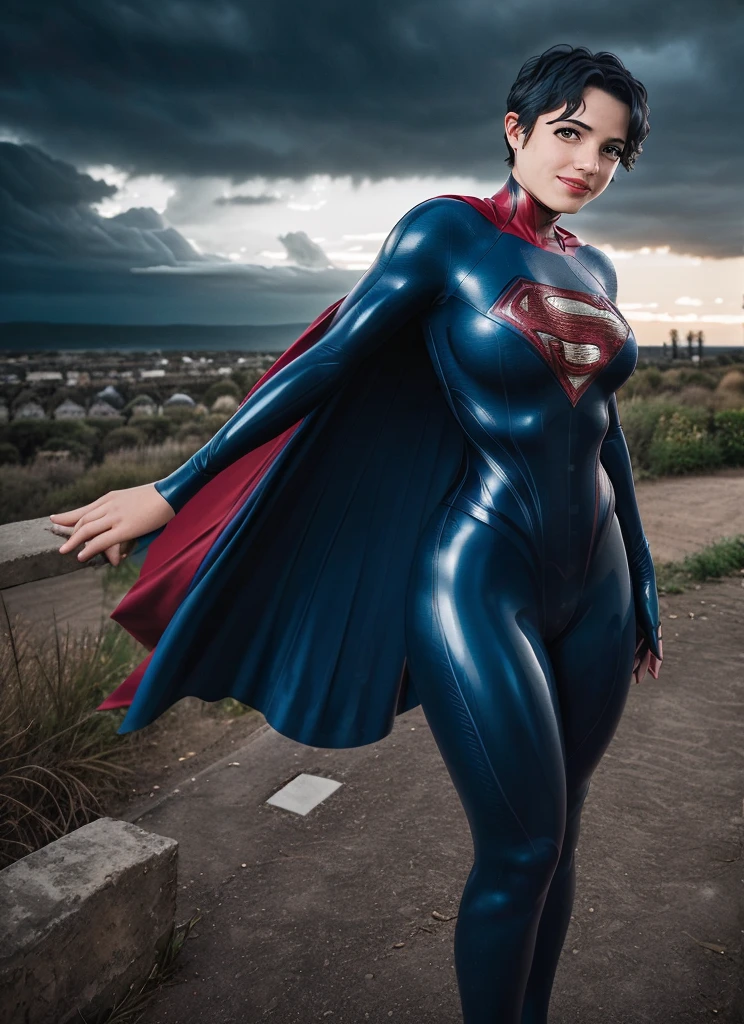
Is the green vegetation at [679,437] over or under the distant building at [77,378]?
under

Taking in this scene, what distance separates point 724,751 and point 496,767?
292 cm

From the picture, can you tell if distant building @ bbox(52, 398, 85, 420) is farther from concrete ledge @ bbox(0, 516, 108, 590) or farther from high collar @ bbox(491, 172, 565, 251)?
high collar @ bbox(491, 172, 565, 251)

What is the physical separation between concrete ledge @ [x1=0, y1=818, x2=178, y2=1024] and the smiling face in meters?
2.01

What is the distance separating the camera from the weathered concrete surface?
2.34m

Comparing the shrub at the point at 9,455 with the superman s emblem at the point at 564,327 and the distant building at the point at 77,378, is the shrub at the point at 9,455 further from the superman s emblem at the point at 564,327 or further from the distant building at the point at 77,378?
the superman s emblem at the point at 564,327

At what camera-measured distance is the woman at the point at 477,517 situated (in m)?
1.41

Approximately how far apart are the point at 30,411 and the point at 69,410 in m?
1.01

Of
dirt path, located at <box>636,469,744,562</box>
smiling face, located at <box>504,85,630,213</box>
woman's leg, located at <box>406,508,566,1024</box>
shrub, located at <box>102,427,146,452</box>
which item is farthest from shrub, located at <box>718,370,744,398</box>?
woman's leg, located at <box>406,508,566,1024</box>

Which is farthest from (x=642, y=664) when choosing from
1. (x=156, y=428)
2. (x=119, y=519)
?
(x=156, y=428)

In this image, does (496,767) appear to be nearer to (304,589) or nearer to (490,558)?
(490,558)

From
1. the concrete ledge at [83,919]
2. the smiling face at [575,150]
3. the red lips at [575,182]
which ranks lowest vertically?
the concrete ledge at [83,919]

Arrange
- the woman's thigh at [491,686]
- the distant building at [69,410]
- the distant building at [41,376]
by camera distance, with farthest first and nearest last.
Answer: the distant building at [41,376]
the distant building at [69,410]
the woman's thigh at [491,686]

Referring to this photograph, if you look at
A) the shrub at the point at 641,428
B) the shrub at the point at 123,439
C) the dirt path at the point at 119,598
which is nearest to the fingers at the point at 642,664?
the dirt path at the point at 119,598

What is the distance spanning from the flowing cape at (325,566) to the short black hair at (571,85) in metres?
0.46
